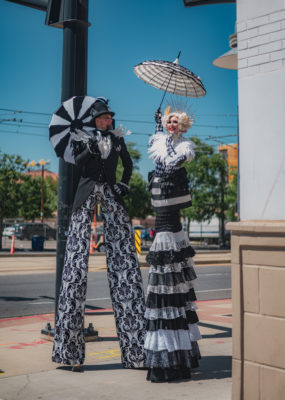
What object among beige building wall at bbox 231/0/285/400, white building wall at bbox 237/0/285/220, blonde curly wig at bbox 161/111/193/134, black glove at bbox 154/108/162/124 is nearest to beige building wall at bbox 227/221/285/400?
beige building wall at bbox 231/0/285/400

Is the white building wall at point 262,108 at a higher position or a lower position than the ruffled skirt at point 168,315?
higher

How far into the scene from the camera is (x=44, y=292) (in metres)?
11.1

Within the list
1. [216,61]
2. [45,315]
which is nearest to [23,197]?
[45,315]

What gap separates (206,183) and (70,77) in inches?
1467

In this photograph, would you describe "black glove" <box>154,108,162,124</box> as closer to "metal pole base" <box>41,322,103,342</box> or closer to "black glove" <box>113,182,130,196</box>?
"black glove" <box>113,182,130,196</box>

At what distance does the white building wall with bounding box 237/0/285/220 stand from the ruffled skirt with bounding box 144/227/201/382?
1.03 meters

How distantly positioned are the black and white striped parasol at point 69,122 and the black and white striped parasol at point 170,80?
0.60 meters

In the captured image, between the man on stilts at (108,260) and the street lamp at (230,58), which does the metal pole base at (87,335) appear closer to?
the man on stilts at (108,260)

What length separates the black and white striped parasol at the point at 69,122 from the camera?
197 inches

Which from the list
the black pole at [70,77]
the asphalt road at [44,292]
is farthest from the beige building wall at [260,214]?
the asphalt road at [44,292]

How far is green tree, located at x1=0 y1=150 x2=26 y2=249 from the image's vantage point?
101 ft

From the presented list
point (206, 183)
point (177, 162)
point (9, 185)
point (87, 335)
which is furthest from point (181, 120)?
point (206, 183)

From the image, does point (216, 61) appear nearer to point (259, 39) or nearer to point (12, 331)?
point (259, 39)

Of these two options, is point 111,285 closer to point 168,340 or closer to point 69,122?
point 168,340
